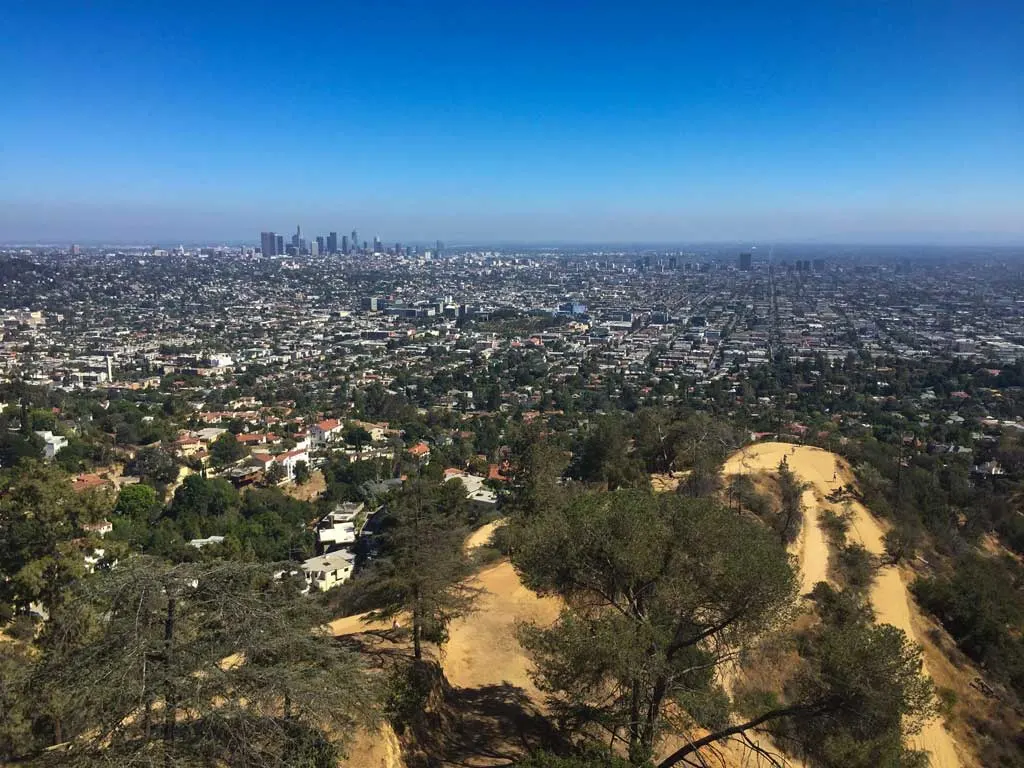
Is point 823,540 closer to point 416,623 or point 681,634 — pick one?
point 681,634

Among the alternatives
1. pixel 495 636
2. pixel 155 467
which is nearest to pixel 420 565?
pixel 495 636

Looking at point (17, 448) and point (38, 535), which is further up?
point (38, 535)

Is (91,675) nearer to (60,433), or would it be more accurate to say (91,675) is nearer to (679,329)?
(60,433)

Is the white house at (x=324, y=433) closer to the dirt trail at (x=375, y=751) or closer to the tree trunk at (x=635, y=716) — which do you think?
the dirt trail at (x=375, y=751)

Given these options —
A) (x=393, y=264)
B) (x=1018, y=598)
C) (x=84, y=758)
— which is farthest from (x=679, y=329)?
(x=393, y=264)

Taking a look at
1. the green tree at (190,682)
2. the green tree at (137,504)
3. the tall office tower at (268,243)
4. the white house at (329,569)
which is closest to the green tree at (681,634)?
the green tree at (190,682)

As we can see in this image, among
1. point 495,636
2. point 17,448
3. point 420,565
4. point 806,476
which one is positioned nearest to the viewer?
point 420,565

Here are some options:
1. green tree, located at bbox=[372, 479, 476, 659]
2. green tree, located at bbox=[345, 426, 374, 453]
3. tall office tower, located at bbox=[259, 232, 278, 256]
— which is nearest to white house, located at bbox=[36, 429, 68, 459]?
green tree, located at bbox=[345, 426, 374, 453]

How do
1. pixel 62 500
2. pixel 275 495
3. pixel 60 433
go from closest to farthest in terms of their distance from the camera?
pixel 62 500 → pixel 275 495 → pixel 60 433
